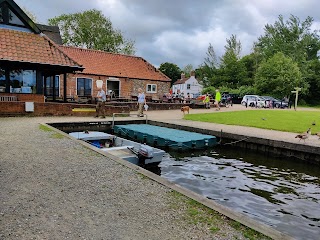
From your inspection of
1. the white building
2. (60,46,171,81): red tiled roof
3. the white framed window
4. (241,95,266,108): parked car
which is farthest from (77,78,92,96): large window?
the white building

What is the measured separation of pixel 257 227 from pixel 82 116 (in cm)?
1689

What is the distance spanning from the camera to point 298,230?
5363 mm

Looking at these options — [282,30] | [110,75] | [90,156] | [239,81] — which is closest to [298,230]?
[90,156]

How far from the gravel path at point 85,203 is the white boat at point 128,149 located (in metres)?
1.91

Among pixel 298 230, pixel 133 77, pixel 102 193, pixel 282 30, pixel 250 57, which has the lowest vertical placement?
pixel 298 230

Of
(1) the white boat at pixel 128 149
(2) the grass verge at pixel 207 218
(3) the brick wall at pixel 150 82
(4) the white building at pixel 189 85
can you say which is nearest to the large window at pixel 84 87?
(3) the brick wall at pixel 150 82

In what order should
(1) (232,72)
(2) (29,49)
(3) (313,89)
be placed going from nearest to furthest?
(2) (29,49), (3) (313,89), (1) (232,72)

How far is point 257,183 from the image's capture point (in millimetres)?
8312

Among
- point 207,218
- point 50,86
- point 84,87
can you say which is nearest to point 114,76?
point 84,87

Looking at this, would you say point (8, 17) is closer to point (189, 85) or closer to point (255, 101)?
point (255, 101)

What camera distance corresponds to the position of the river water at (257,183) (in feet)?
19.5

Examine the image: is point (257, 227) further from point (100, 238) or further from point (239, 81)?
point (239, 81)

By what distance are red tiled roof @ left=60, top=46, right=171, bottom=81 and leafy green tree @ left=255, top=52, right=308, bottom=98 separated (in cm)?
1837

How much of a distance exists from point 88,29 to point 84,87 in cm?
2438
